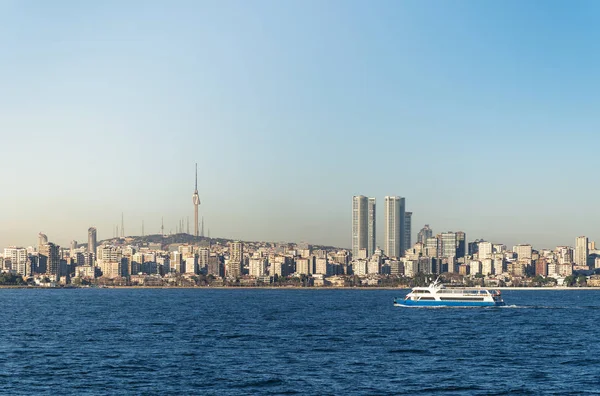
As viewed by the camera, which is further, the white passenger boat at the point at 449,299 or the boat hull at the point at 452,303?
the white passenger boat at the point at 449,299

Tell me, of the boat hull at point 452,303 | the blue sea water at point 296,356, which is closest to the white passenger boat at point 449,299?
the boat hull at point 452,303

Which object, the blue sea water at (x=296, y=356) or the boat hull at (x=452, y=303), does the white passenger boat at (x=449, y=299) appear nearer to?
the boat hull at (x=452, y=303)

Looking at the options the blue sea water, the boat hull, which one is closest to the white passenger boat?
the boat hull

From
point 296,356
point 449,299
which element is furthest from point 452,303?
point 296,356

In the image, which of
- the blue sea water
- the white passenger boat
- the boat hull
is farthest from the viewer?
the white passenger boat

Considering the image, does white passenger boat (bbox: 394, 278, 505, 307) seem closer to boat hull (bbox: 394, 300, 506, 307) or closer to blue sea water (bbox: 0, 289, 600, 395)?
boat hull (bbox: 394, 300, 506, 307)

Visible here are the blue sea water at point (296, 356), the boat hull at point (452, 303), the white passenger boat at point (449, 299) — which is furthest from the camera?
the white passenger boat at point (449, 299)

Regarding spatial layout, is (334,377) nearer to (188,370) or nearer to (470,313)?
(188,370)

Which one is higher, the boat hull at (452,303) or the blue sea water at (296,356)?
the blue sea water at (296,356)
